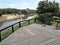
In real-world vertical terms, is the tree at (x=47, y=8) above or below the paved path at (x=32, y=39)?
above

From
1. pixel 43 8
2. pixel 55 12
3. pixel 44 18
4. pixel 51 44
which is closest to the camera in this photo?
pixel 51 44

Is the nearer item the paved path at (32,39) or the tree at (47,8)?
the paved path at (32,39)

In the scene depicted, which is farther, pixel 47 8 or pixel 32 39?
pixel 47 8

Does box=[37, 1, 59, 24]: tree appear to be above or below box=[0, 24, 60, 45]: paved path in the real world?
above

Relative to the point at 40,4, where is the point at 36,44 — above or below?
below

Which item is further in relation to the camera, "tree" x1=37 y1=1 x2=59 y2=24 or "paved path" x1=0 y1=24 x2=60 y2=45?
"tree" x1=37 y1=1 x2=59 y2=24

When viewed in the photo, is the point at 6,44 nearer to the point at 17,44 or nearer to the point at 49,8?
the point at 17,44

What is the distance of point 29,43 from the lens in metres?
9.81

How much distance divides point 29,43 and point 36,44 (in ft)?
1.82

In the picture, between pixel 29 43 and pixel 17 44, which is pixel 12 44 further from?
pixel 29 43

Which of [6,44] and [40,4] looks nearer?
[6,44]

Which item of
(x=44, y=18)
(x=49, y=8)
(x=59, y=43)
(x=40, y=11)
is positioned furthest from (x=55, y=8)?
(x=59, y=43)

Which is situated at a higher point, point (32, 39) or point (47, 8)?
point (47, 8)

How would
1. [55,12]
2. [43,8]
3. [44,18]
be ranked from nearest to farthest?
[44,18]
[55,12]
[43,8]
